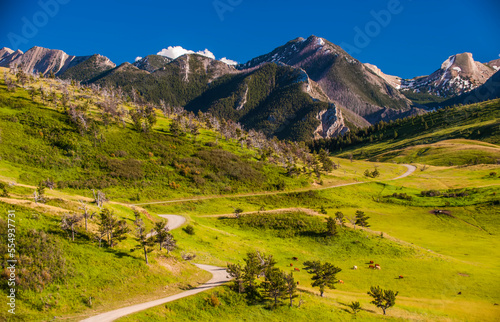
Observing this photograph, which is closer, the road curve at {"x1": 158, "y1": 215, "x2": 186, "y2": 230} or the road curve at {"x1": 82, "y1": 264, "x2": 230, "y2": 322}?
the road curve at {"x1": 82, "y1": 264, "x2": 230, "y2": 322}

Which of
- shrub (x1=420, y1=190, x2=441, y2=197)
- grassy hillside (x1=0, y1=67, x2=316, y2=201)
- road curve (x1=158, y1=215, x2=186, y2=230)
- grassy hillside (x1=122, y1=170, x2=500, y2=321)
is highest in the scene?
grassy hillside (x1=0, y1=67, x2=316, y2=201)

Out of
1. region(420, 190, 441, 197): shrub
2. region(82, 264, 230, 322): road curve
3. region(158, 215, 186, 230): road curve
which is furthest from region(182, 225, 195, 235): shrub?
region(420, 190, 441, 197): shrub

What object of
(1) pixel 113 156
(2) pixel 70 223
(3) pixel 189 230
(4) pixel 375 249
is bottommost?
(4) pixel 375 249

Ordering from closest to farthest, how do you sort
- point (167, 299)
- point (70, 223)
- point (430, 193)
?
1. point (167, 299)
2. point (70, 223)
3. point (430, 193)

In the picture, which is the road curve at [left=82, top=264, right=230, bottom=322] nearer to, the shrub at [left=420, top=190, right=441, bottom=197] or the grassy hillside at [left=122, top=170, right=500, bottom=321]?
the grassy hillside at [left=122, top=170, right=500, bottom=321]

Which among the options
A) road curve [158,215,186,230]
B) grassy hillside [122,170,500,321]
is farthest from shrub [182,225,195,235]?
road curve [158,215,186,230]

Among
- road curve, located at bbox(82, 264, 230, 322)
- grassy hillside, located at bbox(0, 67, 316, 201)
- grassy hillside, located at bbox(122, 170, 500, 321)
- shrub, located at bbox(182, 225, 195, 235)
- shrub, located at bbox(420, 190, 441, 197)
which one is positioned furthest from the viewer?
Result: shrub, located at bbox(420, 190, 441, 197)

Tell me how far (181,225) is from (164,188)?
44.7 metres

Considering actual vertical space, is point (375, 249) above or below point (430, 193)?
below

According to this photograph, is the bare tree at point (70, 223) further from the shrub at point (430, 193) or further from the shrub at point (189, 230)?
the shrub at point (430, 193)

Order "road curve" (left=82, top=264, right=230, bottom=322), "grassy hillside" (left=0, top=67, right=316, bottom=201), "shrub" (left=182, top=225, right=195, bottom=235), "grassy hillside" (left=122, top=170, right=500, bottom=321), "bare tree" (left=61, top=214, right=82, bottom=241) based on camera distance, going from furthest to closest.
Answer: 1. "grassy hillside" (left=0, top=67, right=316, bottom=201)
2. "shrub" (left=182, top=225, right=195, bottom=235)
3. "grassy hillside" (left=122, top=170, right=500, bottom=321)
4. "bare tree" (left=61, top=214, right=82, bottom=241)
5. "road curve" (left=82, top=264, right=230, bottom=322)

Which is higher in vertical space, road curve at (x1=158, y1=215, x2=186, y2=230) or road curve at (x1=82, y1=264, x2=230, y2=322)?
→ road curve at (x1=158, y1=215, x2=186, y2=230)

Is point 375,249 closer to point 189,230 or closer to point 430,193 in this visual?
point 189,230

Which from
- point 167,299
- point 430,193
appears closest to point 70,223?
point 167,299
